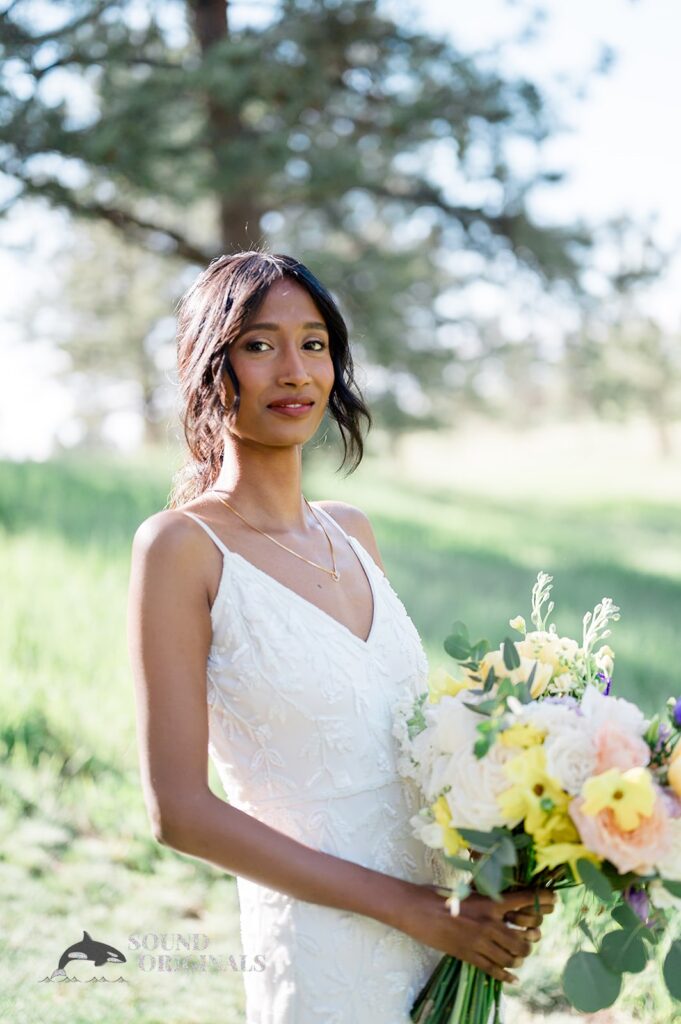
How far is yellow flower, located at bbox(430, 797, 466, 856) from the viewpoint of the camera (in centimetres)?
180

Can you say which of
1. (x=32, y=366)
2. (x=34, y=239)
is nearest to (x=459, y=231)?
(x=34, y=239)

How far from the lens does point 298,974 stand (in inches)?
82.0

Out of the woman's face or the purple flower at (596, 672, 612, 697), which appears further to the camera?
the woman's face

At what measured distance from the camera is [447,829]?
1811 millimetres

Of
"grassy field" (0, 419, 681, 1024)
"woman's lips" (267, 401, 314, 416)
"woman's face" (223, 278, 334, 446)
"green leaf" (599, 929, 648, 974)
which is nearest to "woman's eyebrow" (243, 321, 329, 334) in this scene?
"woman's face" (223, 278, 334, 446)

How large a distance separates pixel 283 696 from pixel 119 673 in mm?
4559

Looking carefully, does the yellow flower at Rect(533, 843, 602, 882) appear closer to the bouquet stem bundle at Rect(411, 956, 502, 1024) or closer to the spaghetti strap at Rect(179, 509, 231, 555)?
the bouquet stem bundle at Rect(411, 956, 502, 1024)

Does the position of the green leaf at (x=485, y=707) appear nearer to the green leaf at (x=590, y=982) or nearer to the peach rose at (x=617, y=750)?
the peach rose at (x=617, y=750)

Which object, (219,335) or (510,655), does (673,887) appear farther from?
(219,335)

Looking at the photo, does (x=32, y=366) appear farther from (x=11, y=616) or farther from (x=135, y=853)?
(x=135, y=853)

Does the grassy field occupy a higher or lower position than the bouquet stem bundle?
lower

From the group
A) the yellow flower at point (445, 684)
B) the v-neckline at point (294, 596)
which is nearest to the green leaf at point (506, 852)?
the yellow flower at point (445, 684)

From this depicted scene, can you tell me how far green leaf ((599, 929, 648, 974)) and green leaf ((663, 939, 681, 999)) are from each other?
116 mm

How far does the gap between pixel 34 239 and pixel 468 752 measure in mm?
13169
